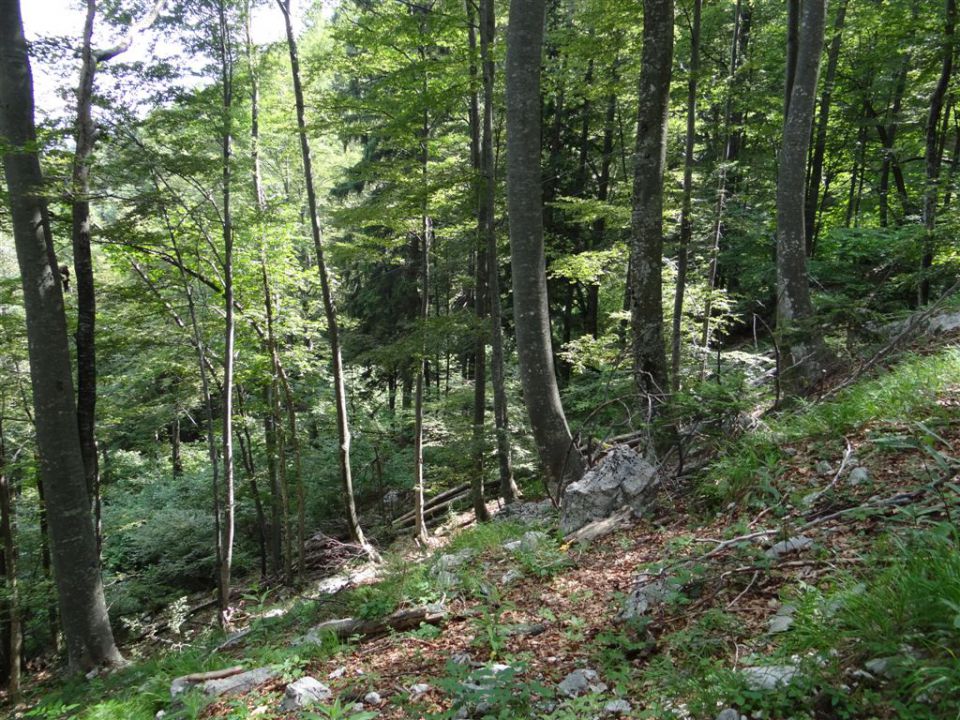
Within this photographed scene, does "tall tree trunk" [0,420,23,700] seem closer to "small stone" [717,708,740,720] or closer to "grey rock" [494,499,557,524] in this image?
"grey rock" [494,499,557,524]

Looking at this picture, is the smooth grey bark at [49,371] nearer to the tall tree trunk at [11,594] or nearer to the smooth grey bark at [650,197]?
the tall tree trunk at [11,594]

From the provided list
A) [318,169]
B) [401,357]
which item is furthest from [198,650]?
[318,169]

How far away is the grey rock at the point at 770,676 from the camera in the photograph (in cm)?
200

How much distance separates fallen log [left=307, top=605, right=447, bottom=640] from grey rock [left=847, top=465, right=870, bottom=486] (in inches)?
107

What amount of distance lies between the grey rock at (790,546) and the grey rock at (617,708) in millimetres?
1123

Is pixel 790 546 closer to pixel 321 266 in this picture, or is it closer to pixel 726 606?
pixel 726 606

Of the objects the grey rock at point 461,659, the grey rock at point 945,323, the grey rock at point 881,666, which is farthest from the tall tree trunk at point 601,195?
the grey rock at point 881,666

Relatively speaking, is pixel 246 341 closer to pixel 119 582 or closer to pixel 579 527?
pixel 119 582

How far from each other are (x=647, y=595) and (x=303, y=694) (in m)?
2.01

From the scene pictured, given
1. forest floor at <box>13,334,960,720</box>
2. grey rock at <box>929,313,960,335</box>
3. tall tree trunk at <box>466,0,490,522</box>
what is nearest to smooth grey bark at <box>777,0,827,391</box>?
grey rock at <box>929,313,960,335</box>

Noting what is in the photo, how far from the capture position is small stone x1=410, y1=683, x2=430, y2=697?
2912 millimetres

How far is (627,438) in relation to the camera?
608cm

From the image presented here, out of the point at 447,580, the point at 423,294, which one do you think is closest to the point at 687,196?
the point at 423,294

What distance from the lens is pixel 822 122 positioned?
496 inches
